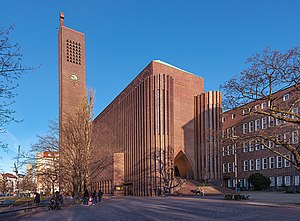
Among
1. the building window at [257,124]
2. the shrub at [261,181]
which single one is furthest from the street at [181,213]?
the building window at [257,124]

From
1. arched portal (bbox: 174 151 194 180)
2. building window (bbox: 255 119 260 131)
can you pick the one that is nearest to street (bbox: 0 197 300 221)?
arched portal (bbox: 174 151 194 180)

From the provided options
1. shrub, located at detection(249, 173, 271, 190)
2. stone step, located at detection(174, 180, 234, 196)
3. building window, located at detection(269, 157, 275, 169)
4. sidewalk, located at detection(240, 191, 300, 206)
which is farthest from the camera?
building window, located at detection(269, 157, 275, 169)

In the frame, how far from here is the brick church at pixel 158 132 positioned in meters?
51.8

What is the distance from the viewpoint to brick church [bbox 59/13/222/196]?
170 ft

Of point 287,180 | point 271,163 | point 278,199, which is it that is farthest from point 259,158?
point 278,199

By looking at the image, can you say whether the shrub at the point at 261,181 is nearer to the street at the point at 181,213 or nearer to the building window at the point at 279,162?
the building window at the point at 279,162

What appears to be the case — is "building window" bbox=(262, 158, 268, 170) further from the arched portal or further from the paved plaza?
the paved plaza

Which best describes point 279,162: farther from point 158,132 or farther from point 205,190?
point 158,132

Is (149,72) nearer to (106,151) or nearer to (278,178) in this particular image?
(106,151)

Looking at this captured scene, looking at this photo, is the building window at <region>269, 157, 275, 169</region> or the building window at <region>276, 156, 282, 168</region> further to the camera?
the building window at <region>269, 157, 275, 169</region>

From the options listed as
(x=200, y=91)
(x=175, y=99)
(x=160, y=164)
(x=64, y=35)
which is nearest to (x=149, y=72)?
(x=175, y=99)

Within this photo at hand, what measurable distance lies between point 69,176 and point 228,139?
56.9 ft

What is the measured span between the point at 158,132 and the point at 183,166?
15.4 metres

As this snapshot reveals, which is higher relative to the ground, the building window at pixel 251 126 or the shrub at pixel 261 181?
the building window at pixel 251 126
